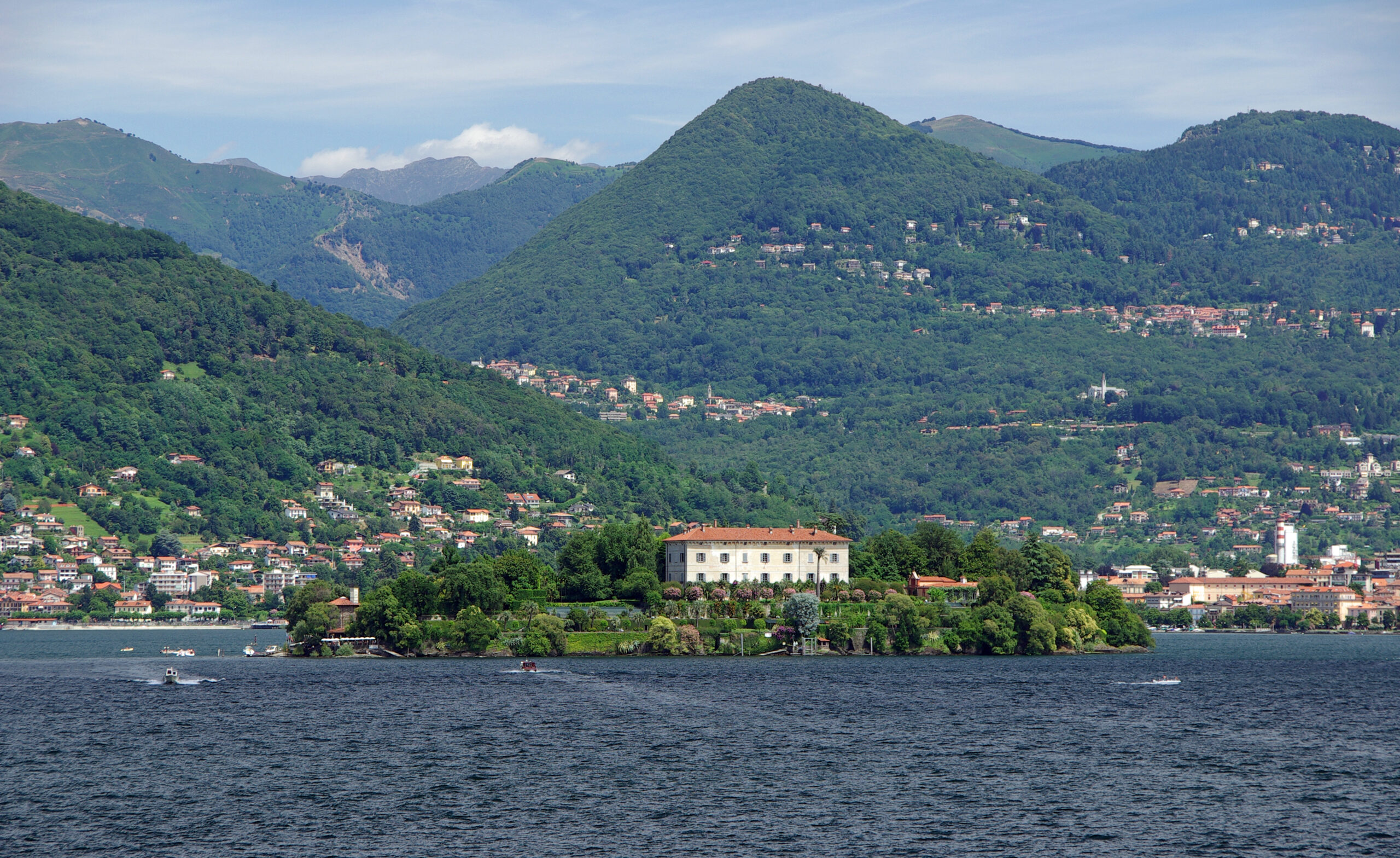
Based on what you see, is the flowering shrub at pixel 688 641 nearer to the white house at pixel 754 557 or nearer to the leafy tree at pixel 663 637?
the leafy tree at pixel 663 637

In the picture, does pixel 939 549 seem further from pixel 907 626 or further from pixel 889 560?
pixel 907 626

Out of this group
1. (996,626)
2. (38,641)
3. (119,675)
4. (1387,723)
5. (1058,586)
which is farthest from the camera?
(38,641)

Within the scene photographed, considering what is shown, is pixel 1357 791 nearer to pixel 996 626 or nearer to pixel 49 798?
pixel 49 798

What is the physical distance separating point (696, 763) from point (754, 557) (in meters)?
62.7

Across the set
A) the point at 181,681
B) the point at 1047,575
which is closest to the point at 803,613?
the point at 1047,575

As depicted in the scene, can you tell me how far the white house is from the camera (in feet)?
444

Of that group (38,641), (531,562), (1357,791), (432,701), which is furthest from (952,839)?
(38,641)

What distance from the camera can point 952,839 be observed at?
57.2m

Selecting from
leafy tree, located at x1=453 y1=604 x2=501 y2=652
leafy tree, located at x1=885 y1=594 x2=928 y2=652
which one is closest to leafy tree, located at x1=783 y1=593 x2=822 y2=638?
leafy tree, located at x1=885 y1=594 x2=928 y2=652

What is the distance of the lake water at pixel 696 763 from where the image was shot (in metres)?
57.6

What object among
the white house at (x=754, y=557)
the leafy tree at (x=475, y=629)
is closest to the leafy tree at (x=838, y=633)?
the white house at (x=754, y=557)

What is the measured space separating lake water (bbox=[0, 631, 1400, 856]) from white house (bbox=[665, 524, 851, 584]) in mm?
17382

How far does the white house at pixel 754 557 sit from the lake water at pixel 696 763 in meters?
17.4

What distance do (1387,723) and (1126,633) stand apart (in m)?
57.5
